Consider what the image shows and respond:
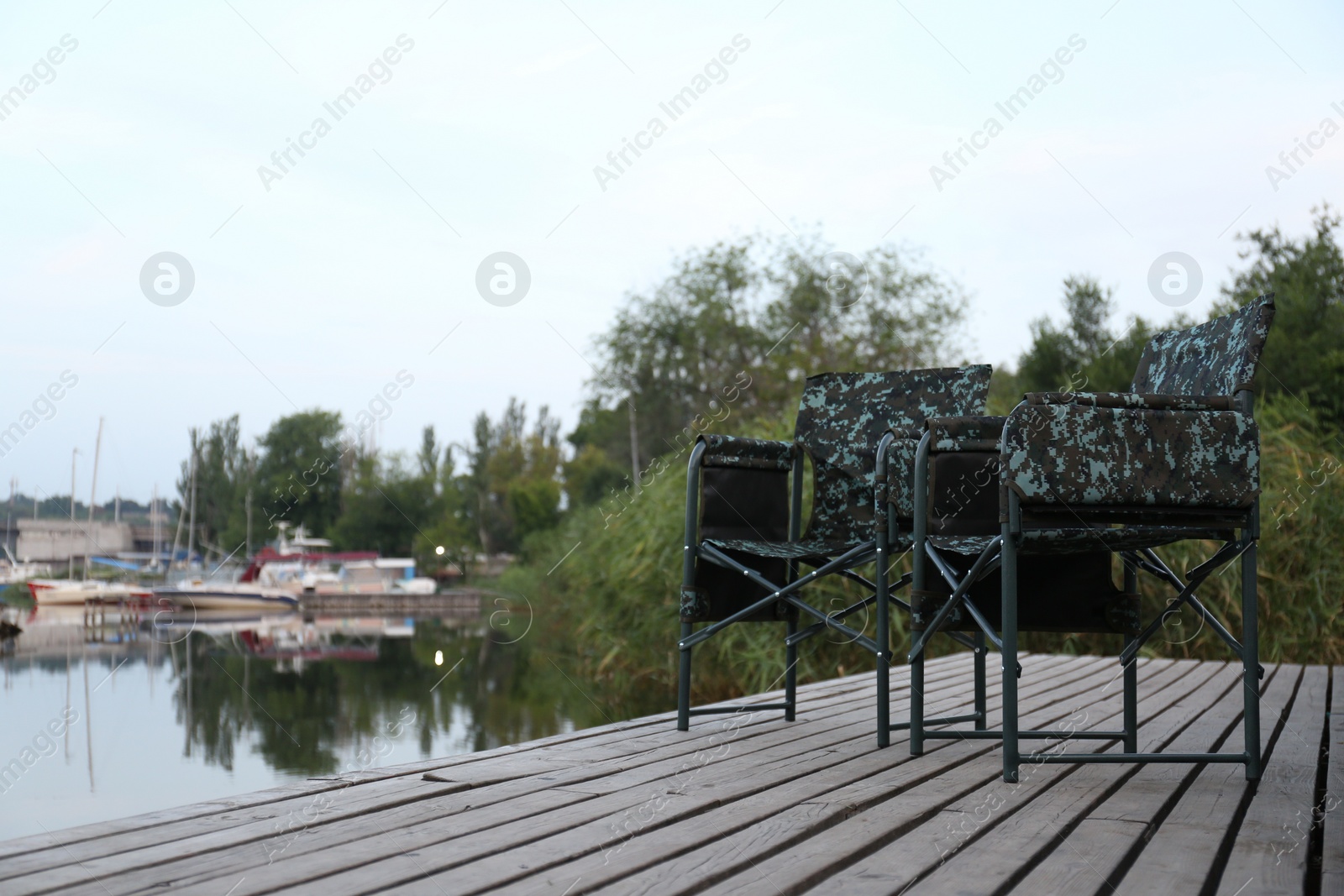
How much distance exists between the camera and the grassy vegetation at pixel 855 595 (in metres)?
5.95

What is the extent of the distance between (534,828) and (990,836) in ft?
2.24

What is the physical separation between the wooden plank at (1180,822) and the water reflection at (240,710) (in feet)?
6.86

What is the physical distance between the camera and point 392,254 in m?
26.0

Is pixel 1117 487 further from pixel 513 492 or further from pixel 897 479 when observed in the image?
pixel 513 492

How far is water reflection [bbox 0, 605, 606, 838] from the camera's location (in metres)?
7.28

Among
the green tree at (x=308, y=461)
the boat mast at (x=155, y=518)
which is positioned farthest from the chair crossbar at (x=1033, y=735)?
the green tree at (x=308, y=461)

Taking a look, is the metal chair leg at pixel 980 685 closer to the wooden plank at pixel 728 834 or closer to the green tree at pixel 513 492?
the wooden plank at pixel 728 834

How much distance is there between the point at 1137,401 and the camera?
192 centimetres

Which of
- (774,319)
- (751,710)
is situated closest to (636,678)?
(751,710)

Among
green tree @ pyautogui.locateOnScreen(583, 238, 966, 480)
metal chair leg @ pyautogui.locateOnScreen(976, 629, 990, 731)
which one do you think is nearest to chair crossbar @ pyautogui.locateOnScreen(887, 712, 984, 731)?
metal chair leg @ pyautogui.locateOnScreen(976, 629, 990, 731)

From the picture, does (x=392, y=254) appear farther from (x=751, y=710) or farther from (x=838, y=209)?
(x=751, y=710)

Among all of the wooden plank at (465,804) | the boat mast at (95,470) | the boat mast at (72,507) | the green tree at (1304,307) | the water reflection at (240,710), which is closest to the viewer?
the wooden plank at (465,804)

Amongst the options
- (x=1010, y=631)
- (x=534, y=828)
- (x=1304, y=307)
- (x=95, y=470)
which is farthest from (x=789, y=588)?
(x=95, y=470)

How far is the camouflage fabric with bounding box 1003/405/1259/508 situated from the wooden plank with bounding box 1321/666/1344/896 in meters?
0.54
